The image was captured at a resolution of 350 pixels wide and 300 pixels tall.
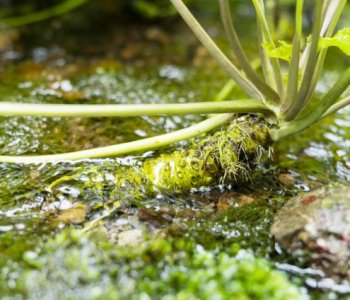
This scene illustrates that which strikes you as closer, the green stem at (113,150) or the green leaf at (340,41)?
→ the green leaf at (340,41)

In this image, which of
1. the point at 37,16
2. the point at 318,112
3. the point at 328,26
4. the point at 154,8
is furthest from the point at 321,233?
the point at 37,16

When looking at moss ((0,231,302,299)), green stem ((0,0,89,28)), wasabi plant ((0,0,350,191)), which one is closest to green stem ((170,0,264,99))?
wasabi plant ((0,0,350,191))

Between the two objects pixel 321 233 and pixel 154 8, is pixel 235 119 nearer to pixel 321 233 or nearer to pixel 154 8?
pixel 321 233

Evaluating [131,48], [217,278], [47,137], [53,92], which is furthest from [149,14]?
[217,278]

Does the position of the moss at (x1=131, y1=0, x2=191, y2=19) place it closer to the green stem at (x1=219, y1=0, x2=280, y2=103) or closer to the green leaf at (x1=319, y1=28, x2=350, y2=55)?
the green stem at (x1=219, y1=0, x2=280, y2=103)

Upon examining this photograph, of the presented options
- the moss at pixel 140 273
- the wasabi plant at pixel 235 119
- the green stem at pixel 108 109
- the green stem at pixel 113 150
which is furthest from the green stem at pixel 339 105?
the moss at pixel 140 273

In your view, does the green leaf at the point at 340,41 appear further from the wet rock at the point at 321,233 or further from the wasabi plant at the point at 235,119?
the wet rock at the point at 321,233
